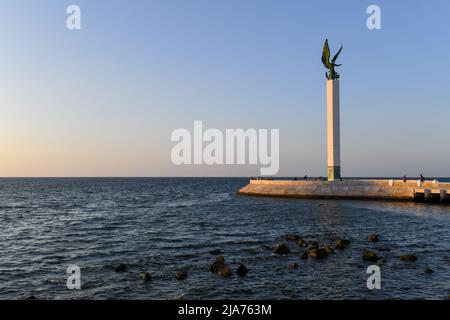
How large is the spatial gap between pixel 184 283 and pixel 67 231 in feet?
75.1

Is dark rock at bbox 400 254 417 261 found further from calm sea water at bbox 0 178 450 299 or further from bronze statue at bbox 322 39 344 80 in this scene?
bronze statue at bbox 322 39 344 80

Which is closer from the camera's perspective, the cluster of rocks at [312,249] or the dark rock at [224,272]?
the dark rock at [224,272]

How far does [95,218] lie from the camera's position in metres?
48.2

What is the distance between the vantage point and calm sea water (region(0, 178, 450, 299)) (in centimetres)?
1809

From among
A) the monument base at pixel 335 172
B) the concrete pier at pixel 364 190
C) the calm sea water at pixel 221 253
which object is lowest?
the calm sea water at pixel 221 253

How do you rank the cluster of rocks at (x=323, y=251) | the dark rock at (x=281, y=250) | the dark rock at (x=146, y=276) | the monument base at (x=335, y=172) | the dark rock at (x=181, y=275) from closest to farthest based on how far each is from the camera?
1. the dark rock at (x=146, y=276)
2. the dark rock at (x=181, y=275)
3. the cluster of rocks at (x=323, y=251)
4. the dark rock at (x=281, y=250)
5. the monument base at (x=335, y=172)

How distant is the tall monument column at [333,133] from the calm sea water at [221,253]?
23.3 meters

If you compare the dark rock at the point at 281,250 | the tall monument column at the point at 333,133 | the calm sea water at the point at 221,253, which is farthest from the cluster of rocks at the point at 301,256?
the tall monument column at the point at 333,133

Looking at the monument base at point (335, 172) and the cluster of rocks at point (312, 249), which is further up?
the monument base at point (335, 172)

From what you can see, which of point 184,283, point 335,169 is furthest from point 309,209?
point 184,283

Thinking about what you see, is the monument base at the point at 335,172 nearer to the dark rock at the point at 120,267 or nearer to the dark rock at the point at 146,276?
the dark rock at the point at 120,267

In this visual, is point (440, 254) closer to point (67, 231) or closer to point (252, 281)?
point (252, 281)

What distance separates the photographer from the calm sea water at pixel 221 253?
1809 centimetres

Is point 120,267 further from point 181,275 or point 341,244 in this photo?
point 341,244
